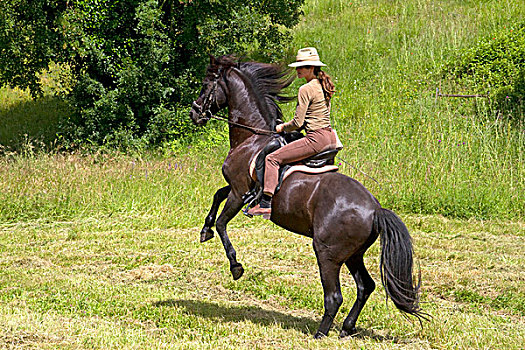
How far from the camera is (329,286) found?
19.5 feet

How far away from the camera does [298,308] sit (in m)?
7.34

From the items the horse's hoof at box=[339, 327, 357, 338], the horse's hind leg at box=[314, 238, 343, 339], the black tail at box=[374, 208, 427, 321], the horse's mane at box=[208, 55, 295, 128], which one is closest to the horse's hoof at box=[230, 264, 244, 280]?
the horse's hind leg at box=[314, 238, 343, 339]

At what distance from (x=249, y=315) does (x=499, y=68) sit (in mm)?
12766

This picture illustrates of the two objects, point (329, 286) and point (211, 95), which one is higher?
point (211, 95)

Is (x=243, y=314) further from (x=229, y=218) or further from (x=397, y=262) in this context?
(x=397, y=262)

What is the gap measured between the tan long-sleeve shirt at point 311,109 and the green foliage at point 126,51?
28.8 ft

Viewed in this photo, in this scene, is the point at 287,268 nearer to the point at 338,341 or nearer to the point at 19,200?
the point at 338,341

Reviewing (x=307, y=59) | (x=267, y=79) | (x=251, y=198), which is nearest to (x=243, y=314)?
(x=251, y=198)

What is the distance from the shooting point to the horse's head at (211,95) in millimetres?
7203

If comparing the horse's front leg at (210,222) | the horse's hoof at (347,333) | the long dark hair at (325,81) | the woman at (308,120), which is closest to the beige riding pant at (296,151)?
the woman at (308,120)

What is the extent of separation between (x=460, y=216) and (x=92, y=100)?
966 cm

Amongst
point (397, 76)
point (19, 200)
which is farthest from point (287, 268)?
point (397, 76)

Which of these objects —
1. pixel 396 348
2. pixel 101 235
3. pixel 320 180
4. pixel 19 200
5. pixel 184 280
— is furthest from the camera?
pixel 19 200

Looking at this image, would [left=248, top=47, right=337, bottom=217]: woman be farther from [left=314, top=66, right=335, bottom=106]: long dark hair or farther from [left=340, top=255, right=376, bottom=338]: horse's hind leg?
[left=340, top=255, right=376, bottom=338]: horse's hind leg
